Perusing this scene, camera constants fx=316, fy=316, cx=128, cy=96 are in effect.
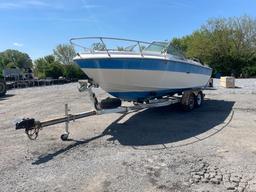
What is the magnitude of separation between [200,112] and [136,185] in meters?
6.07

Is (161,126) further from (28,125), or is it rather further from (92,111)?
(28,125)

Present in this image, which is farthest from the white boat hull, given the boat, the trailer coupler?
the trailer coupler

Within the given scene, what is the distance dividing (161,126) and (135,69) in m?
1.62

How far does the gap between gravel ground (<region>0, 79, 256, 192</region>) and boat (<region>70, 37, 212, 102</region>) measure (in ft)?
3.07

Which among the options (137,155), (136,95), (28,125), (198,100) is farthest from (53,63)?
(137,155)

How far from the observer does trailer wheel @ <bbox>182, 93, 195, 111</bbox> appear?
33.2ft

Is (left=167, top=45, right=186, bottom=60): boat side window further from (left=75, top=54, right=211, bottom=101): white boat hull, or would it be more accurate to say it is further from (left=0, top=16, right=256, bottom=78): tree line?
(left=0, top=16, right=256, bottom=78): tree line

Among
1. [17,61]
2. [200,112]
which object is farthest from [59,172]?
[17,61]

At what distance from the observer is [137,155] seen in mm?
5812

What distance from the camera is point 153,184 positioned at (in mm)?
4520

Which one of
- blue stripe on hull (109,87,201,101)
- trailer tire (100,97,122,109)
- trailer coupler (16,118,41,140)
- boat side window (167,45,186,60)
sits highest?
boat side window (167,45,186,60)

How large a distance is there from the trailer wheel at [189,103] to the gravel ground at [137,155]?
88 centimetres

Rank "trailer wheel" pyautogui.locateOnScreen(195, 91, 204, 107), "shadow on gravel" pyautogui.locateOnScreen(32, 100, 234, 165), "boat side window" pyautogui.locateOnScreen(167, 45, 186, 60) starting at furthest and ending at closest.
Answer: "trailer wheel" pyautogui.locateOnScreen(195, 91, 204, 107) → "boat side window" pyautogui.locateOnScreen(167, 45, 186, 60) → "shadow on gravel" pyautogui.locateOnScreen(32, 100, 234, 165)

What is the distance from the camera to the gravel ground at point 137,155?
15.0ft
